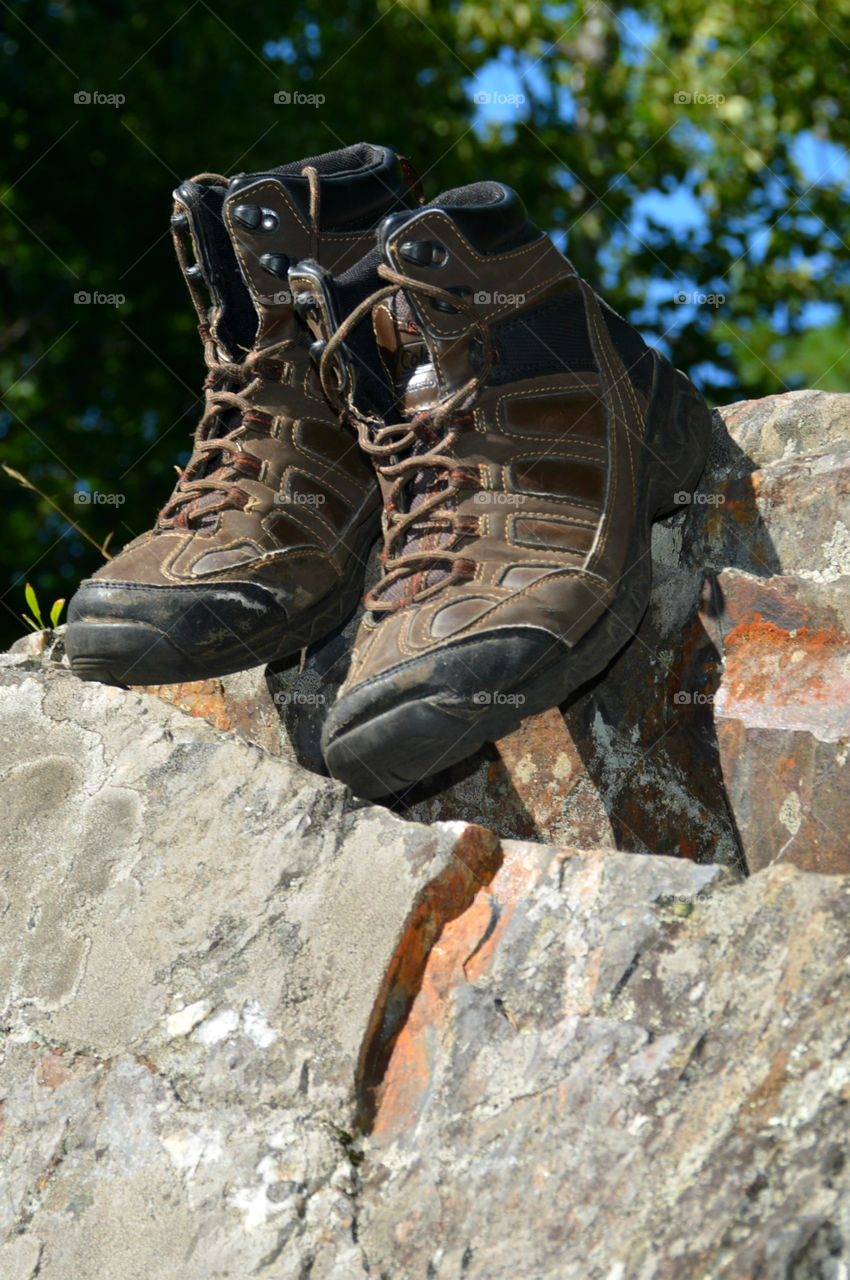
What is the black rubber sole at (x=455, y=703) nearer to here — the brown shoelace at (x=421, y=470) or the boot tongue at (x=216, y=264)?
the brown shoelace at (x=421, y=470)

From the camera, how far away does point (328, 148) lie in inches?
275

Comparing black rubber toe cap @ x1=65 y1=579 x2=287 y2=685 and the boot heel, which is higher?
the boot heel

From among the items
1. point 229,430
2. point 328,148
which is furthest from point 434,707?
point 328,148

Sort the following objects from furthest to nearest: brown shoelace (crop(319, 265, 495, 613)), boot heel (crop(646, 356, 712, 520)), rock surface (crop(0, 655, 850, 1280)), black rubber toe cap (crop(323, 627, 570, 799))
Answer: boot heel (crop(646, 356, 712, 520)) → brown shoelace (crop(319, 265, 495, 613)) → black rubber toe cap (crop(323, 627, 570, 799)) → rock surface (crop(0, 655, 850, 1280))

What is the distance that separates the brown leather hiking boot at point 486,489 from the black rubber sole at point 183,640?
0.25 metres

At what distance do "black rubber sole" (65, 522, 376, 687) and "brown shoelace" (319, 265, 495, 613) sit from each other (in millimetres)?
252

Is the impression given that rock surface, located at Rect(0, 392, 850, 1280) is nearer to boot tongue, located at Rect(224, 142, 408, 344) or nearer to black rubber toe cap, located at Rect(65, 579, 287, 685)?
black rubber toe cap, located at Rect(65, 579, 287, 685)

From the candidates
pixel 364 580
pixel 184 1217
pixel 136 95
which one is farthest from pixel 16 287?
pixel 184 1217

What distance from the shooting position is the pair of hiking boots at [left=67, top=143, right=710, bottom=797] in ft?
5.53

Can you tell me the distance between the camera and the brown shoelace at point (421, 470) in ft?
5.85

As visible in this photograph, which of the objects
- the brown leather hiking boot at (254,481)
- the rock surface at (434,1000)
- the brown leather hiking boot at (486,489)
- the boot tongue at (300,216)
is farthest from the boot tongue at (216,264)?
the rock surface at (434,1000)

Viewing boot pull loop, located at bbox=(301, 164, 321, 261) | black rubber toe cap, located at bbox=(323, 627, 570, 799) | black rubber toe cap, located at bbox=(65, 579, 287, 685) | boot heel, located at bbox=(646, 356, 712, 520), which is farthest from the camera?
boot pull loop, located at bbox=(301, 164, 321, 261)

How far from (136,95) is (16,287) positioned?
4.60 feet

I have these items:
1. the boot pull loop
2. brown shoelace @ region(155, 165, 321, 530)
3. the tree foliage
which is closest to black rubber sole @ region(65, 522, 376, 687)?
brown shoelace @ region(155, 165, 321, 530)
